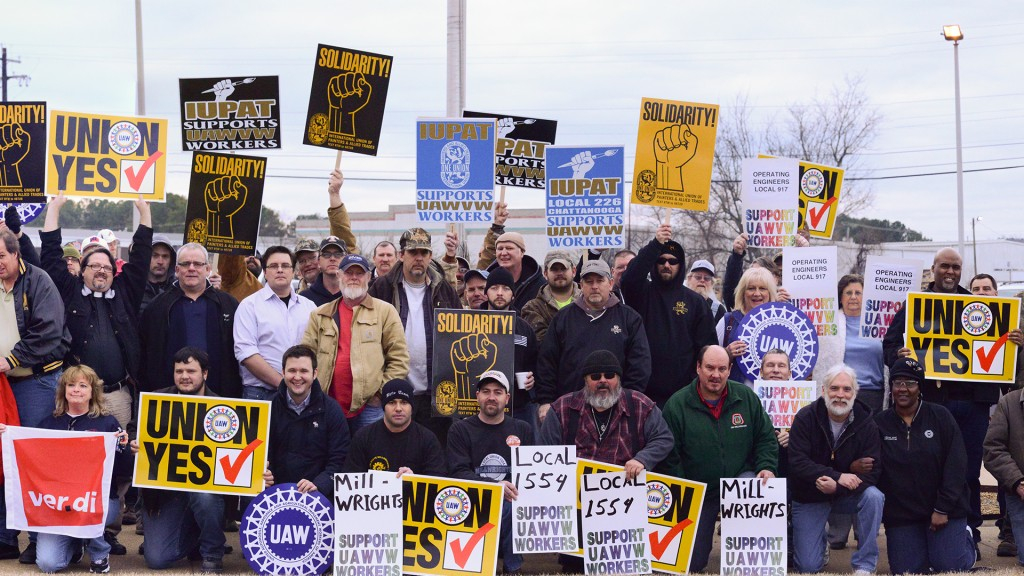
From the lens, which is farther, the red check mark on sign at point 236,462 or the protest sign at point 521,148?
the protest sign at point 521,148

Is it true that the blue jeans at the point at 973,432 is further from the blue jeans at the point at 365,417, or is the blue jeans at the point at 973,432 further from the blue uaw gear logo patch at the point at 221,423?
the blue uaw gear logo patch at the point at 221,423

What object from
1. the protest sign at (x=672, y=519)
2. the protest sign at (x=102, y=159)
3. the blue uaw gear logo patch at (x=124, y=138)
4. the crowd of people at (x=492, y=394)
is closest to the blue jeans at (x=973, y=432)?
the crowd of people at (x=492, y=394)

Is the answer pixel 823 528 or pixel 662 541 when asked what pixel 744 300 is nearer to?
pixel 823 528

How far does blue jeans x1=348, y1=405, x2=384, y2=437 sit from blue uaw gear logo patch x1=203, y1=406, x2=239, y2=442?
3.17 feet

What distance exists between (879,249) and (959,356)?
155ft

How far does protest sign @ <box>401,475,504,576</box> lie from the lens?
863cm

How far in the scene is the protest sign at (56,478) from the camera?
9008mm

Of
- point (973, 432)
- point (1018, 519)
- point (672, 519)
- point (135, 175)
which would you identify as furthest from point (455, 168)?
point (1018, 519)

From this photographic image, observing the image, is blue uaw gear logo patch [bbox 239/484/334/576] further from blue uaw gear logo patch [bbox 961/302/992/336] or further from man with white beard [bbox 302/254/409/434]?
blue uaw gear logo patch [bbox 961/302/992/336]

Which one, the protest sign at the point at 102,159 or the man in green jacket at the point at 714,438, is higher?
the protest sign at the point at 102,159

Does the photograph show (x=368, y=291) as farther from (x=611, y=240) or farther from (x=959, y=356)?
(x=959, y=356)

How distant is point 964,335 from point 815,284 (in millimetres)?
1386

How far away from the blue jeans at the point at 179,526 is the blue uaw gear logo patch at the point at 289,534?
488 millimetres

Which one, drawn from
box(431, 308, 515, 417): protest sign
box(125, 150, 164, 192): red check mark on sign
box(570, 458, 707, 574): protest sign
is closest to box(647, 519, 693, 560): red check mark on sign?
box(570, 458, 707, 574): protest sign
